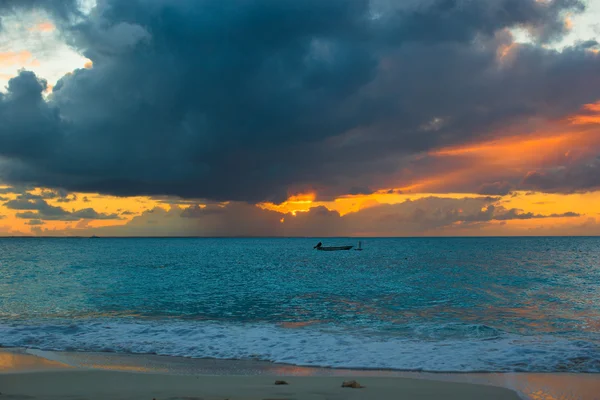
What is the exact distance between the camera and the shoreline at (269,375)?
38.4ft

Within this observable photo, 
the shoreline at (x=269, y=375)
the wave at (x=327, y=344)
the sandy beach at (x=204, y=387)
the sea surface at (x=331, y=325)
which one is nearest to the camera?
the sandy beach at (x=204, y=387)

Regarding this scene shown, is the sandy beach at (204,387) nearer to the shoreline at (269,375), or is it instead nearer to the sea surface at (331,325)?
the shoreline at (269,375)

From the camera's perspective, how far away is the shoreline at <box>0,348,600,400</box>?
11.7 m

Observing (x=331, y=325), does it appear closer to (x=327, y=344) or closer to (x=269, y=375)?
(x=327, y=344)

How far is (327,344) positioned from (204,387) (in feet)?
22.9

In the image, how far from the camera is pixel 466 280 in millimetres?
48906

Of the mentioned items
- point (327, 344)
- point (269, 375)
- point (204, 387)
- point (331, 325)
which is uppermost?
point (204, 387)

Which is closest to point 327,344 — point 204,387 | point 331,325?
point 331,325

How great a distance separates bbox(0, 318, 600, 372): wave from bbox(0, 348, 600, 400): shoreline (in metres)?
0.75

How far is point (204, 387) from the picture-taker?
461 inches

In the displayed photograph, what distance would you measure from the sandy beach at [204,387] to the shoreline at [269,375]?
3cm

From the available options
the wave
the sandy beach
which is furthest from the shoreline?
the wave

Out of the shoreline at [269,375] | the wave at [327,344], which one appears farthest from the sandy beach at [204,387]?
the wave at [327,344]

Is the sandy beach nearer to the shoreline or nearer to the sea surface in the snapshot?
the shoreline
